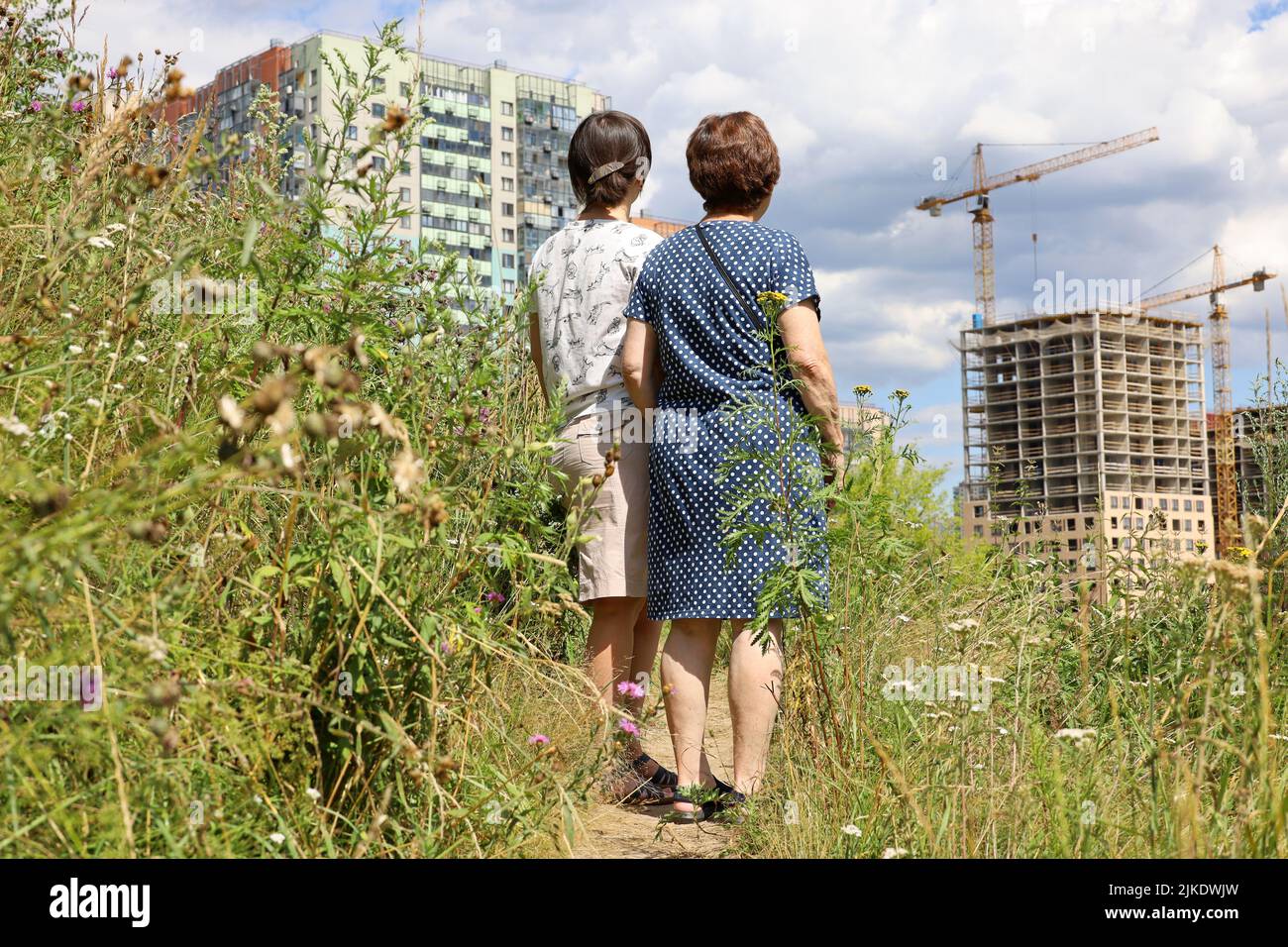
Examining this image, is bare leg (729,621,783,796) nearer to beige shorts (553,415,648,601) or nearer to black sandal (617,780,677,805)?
black sandal (617,780,677,805)

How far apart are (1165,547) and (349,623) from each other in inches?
93.1

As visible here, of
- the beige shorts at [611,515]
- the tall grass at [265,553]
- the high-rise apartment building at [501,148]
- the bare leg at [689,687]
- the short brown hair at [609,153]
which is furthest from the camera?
the high-rise apartment building at [501,148]

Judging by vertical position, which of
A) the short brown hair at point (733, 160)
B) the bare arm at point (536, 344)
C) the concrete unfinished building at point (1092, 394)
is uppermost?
the concrete unfinished building at point (1092, 394)

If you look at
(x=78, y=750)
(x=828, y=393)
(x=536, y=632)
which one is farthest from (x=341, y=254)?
(x=536, y=632)

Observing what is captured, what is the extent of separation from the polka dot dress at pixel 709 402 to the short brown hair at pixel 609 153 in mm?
370

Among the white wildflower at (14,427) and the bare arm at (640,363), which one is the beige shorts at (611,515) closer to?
the bare arm at (640,363)

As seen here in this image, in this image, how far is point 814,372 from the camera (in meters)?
2.78

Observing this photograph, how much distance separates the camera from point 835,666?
315cm

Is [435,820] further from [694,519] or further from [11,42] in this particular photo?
[11,42]

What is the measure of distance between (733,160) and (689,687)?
4.55 ft

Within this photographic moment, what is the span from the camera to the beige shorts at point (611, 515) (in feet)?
10.3

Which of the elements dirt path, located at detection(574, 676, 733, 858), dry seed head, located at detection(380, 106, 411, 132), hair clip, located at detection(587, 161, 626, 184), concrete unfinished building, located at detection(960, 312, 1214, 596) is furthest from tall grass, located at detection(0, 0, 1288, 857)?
concrete unfinished building, located at detection(960, 312, 1214, 596)

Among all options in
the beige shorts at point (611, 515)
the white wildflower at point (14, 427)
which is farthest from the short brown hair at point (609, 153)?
the white wildflower at point (14, 427)

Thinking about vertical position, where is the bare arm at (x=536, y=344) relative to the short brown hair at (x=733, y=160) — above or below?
below
